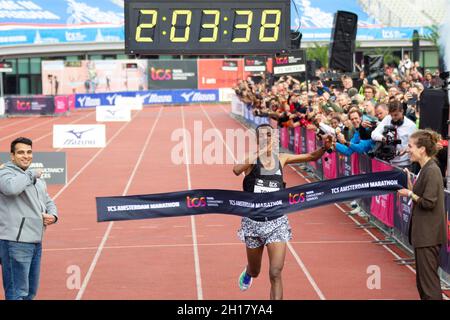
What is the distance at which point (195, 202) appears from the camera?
9.50 meters

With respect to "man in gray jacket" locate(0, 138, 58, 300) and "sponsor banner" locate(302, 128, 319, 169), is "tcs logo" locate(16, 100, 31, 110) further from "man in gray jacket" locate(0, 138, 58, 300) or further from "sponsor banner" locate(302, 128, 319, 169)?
"man in gray jacket" locate(0, 138, 58, 300)

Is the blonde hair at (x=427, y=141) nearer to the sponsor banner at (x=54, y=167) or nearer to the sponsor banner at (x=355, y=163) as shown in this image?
the sponsor banner at (x=355, y=163)

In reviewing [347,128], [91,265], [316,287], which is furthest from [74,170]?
[316,287]

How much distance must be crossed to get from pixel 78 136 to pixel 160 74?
42.2m

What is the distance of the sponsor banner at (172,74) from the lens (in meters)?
70.9

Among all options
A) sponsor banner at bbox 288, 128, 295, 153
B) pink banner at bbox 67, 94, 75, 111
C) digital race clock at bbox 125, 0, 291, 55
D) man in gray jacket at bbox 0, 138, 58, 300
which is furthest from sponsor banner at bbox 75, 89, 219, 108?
man in gray jacket at bbox 0, 138, 58, 300

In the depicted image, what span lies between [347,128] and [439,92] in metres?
4.37

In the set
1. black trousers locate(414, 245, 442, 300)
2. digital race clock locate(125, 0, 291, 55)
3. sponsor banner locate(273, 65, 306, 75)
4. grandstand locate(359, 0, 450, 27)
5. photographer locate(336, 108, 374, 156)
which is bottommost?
black trousers locate(414, 245, 442, 300)

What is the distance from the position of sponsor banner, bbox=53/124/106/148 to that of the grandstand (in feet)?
164

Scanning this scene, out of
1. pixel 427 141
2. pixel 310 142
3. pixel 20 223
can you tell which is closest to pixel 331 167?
pixel 310 142

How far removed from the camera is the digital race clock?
41.0ft

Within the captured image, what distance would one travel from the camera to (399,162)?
13070 millimetres
